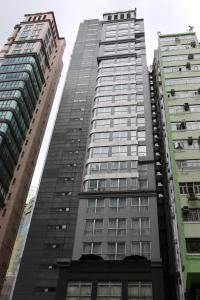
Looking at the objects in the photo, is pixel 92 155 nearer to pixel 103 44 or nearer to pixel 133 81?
pixel 133 81

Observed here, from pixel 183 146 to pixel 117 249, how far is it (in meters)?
12.7

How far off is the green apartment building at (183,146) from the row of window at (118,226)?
3246 mm

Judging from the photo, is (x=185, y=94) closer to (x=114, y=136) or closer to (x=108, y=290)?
(x=114, y=136)

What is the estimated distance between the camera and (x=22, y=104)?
6450 centimetres

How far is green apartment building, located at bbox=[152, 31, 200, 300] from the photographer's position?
30.3 metres

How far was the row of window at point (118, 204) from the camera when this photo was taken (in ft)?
136

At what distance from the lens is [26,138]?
69.1 meters

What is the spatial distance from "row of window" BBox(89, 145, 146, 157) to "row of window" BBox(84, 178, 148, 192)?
177 inches

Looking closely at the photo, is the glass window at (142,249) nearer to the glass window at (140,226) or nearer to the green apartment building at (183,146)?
the glass window at (140,226)

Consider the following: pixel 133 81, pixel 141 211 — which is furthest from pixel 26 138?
pixel 141 211

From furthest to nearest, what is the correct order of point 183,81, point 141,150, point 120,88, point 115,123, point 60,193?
point 60,193 → point 120,88 → point 115,123 → point 141,150 → point 183,81

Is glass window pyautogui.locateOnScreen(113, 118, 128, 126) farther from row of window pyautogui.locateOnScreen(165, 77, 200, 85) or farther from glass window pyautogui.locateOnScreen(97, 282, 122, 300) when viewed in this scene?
glass window pyautogui.locateOnScreen(97, 282, 122, 300)

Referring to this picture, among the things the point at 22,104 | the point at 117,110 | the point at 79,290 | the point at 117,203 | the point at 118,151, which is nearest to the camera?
the point at 79,290

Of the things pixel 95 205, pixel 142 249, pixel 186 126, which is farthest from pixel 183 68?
pixel 142 249
